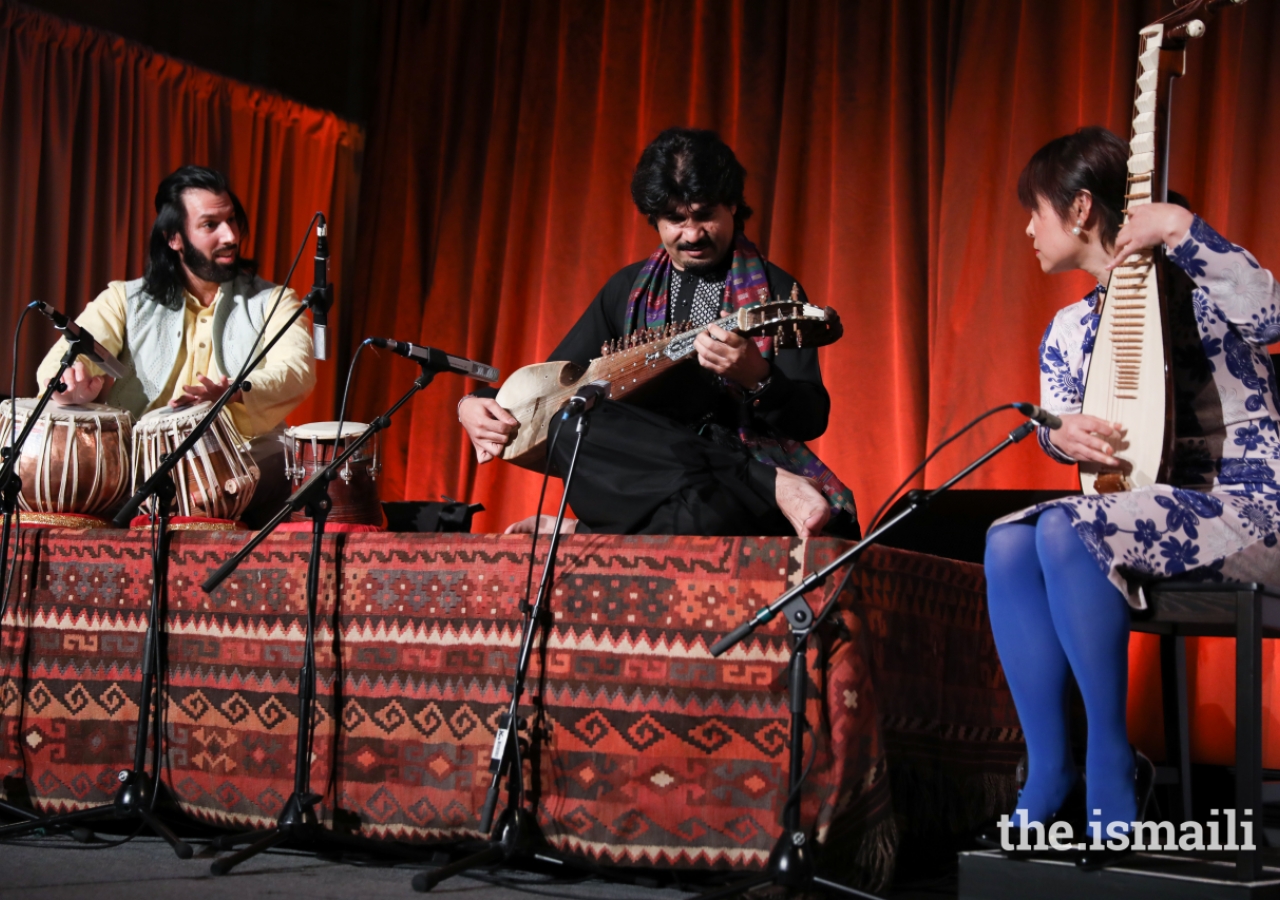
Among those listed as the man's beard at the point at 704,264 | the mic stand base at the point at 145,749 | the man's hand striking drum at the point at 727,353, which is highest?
the man's beard at the point at 704,264

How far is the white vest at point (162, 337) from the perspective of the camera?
3605 millimetres

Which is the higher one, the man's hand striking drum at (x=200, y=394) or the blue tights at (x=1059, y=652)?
the man's hand striking drum at (x=200, y=394)

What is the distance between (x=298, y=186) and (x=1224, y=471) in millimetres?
4199

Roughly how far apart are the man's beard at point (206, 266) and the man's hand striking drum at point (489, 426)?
1483 mm

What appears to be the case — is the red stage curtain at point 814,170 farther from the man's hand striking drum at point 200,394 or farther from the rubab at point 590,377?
the man's hand striking drum at point 200,394

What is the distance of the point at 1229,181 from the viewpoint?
3445mm

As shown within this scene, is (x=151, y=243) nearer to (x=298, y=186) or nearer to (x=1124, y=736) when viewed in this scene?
(x=298, y=186)

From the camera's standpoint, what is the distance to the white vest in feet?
11.8

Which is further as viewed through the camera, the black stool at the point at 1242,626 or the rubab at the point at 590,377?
the rubab at the point at 590,377

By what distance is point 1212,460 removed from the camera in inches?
79.7

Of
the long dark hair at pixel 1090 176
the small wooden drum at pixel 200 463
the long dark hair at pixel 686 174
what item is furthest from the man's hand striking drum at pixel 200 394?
the long dark hair at pixel 1090 176

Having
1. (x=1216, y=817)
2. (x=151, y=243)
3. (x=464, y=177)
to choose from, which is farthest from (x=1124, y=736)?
(x=464, y=177)

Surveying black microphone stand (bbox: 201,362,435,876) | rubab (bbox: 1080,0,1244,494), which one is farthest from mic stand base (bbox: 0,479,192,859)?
rubab (bbox: 1080,0,1244,494)

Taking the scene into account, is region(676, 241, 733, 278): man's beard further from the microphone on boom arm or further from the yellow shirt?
the yellow shirt
